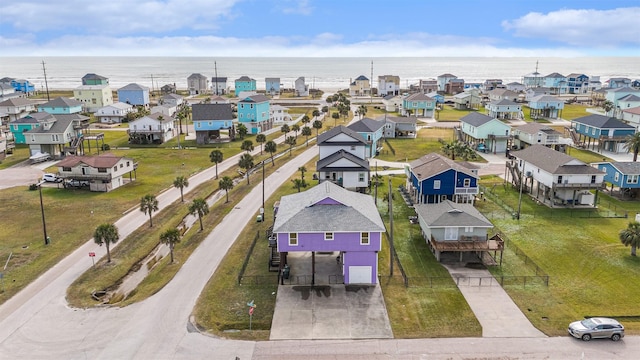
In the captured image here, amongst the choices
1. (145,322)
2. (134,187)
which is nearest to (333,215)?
(145,322)

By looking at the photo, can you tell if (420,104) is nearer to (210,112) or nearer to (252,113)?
(252,113)

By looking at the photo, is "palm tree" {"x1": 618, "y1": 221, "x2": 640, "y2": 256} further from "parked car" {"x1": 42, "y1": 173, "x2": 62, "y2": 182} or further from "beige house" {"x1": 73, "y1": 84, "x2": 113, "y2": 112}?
"beige house" {"x1": 73, "y1": 84, "x2": 113, "y2": 112}

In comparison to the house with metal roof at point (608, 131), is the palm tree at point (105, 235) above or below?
below

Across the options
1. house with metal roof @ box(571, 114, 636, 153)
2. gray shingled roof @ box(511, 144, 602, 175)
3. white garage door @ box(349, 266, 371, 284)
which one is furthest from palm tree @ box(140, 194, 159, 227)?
house with metal roof @ box(571, 114, 636, 153)

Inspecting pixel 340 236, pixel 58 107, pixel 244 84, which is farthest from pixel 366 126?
pixel 244 84

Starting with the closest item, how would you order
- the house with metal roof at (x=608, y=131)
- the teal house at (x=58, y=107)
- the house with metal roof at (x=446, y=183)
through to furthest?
the house with metal roof at (x=446, y=183), the house with metal roof at (x=608, y=131), the teal house at (x=58, y=107)

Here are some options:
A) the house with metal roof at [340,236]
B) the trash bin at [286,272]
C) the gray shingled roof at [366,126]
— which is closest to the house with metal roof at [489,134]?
the gray shingled roof at [366,126]

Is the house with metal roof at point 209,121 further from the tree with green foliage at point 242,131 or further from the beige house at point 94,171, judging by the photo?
the beige house at point 94,171
